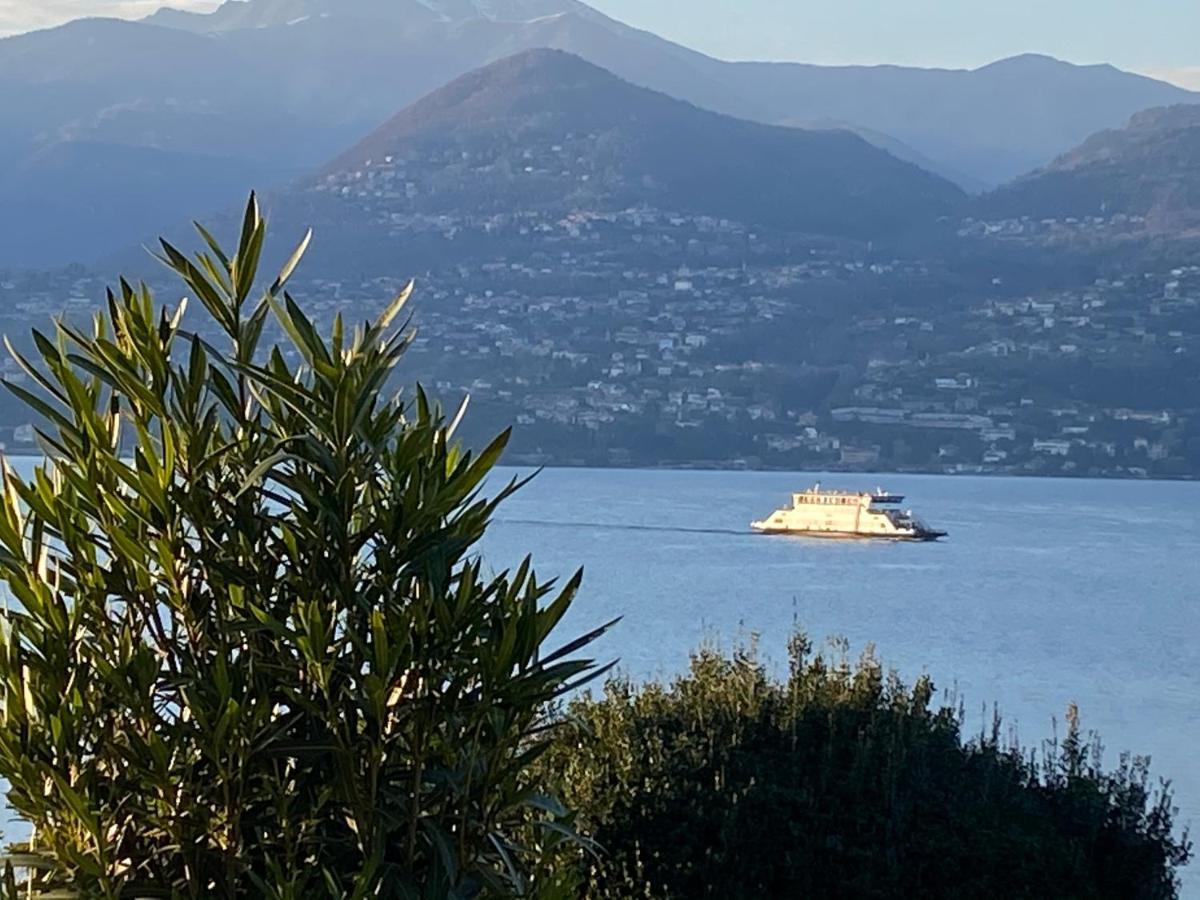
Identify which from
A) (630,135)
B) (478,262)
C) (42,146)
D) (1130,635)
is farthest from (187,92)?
(1130,635)

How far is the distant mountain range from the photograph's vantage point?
11306 centimetres

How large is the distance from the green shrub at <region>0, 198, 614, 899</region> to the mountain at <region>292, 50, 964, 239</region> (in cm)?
9376

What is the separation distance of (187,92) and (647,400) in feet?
261

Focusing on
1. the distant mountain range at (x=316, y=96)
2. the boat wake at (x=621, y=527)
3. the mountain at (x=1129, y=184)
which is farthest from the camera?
the distant mountain range at (x=316, y=96)

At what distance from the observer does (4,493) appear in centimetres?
360

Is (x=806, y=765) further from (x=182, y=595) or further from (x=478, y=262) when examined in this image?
(x=478, y=262)

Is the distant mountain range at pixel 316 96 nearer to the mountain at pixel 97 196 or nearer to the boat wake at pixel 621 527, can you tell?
the mountain at pixel 97 196

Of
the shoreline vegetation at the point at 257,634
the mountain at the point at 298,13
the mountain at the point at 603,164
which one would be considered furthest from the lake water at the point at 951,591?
the mountain at the point at 298,13

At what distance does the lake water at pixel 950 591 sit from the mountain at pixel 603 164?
942 inches

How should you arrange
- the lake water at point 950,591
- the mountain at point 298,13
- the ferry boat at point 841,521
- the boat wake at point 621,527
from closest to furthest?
the lake water at point 950,591 < the boat wake at point 621,527 < the ferry boat at point 841,521 < the mountain at point 298,13

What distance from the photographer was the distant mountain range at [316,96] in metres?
113

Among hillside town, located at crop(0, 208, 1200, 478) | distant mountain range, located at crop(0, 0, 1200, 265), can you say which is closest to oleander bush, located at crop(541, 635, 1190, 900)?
hillside town, located at crop(0, 208, 1200, 478)

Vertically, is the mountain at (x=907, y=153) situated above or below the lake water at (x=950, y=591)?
above

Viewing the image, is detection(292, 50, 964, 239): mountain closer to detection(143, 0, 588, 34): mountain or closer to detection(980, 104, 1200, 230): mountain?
detection(980, 104, 1200, 230): mountain
